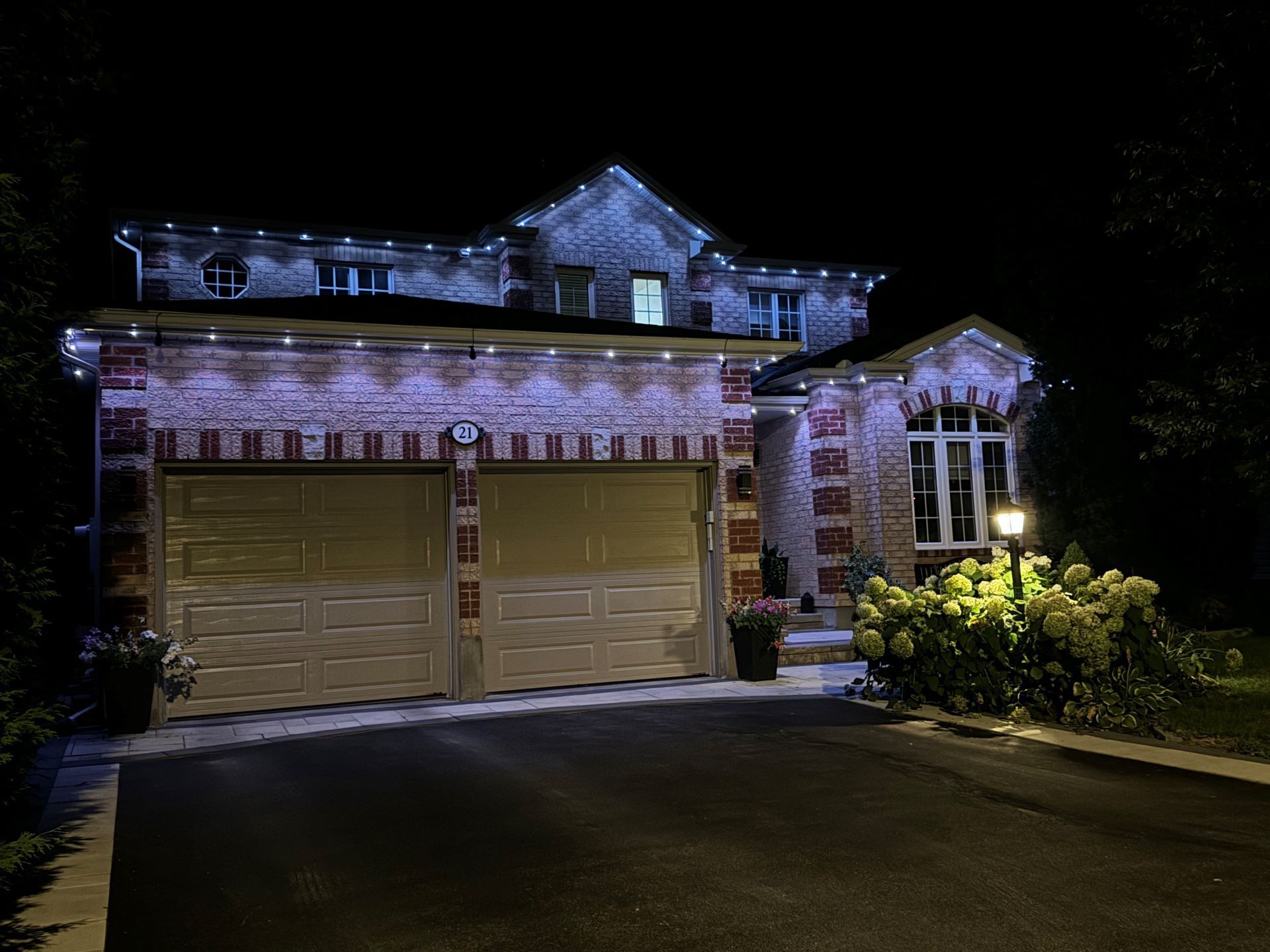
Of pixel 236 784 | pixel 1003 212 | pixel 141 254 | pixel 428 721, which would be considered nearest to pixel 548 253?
pixel 141 254

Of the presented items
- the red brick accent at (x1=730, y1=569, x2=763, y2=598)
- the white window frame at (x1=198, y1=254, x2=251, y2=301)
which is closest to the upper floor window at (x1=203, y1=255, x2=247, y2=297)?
the white window frame at (x1=198, y1=254, x2=251, y2=301)

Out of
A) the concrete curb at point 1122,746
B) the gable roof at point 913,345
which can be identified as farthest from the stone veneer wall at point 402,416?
the gable roof at point 913,345

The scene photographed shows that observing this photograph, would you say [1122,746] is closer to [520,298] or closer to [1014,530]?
[1014,530]

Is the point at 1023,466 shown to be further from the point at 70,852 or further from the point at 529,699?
the point at 70,852

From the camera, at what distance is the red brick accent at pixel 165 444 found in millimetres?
10008

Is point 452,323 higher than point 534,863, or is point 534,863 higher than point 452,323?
point 452,323

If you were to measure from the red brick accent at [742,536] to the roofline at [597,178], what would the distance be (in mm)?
7972

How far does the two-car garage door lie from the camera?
34.1 feet

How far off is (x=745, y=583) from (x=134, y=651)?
6741 millimetres

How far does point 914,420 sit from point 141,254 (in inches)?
520

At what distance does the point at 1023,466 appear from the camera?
675 inches

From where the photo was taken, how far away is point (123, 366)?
9.92 meters

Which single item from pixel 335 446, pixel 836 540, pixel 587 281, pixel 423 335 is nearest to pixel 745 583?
pixel 836 540

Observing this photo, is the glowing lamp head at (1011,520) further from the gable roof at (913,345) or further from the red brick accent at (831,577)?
the gable roof at (913,345)
